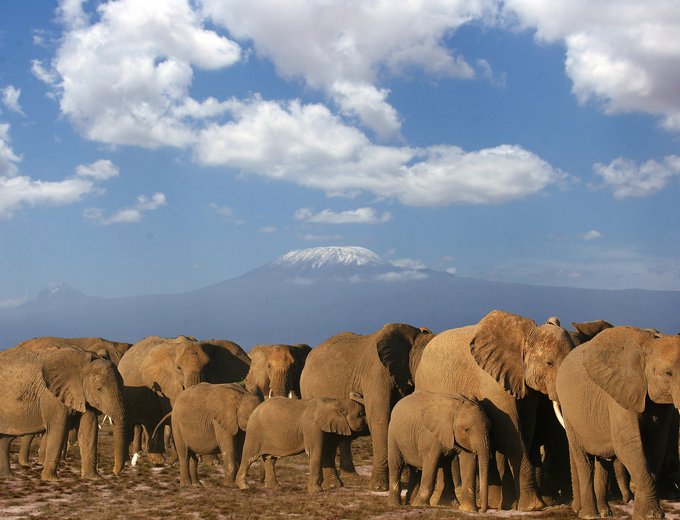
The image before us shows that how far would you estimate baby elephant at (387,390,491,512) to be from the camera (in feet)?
51.6

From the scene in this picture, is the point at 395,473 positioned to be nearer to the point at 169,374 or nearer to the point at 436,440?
the point at 436,440

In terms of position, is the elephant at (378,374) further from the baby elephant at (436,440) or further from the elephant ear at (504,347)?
the elephant ear at (504,347)

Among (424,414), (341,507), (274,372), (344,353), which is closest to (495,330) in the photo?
(424,414)

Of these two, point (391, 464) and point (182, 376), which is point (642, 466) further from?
point (182, 376)

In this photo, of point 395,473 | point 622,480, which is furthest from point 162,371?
point 622,480

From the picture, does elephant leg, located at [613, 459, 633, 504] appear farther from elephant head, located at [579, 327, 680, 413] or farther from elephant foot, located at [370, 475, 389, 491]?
elephant foot, located at [370, 475, 389, 491]

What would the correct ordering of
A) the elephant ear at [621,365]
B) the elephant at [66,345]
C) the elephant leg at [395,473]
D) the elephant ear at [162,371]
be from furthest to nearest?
the elephant ear at [162,371]
the elephant at [66,345]
the elephant leg at [395,473]
the elephant ear at [621,365]

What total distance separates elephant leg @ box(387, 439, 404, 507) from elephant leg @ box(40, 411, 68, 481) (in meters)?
8.45

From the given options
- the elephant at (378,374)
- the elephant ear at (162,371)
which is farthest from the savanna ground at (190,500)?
the elephant ear at (162,371)

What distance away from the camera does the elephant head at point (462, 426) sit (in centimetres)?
1568

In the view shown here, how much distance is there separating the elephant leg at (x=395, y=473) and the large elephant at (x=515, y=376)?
1855mm

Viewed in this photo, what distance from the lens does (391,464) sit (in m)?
17.7

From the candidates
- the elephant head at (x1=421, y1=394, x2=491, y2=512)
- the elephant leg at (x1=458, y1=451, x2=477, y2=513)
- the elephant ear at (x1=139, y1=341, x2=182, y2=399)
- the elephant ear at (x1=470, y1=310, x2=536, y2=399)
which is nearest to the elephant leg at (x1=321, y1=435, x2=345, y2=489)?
the elephant head at (x1=421, y1=394, x2=491, y2=512)

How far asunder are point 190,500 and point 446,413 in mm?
6244
